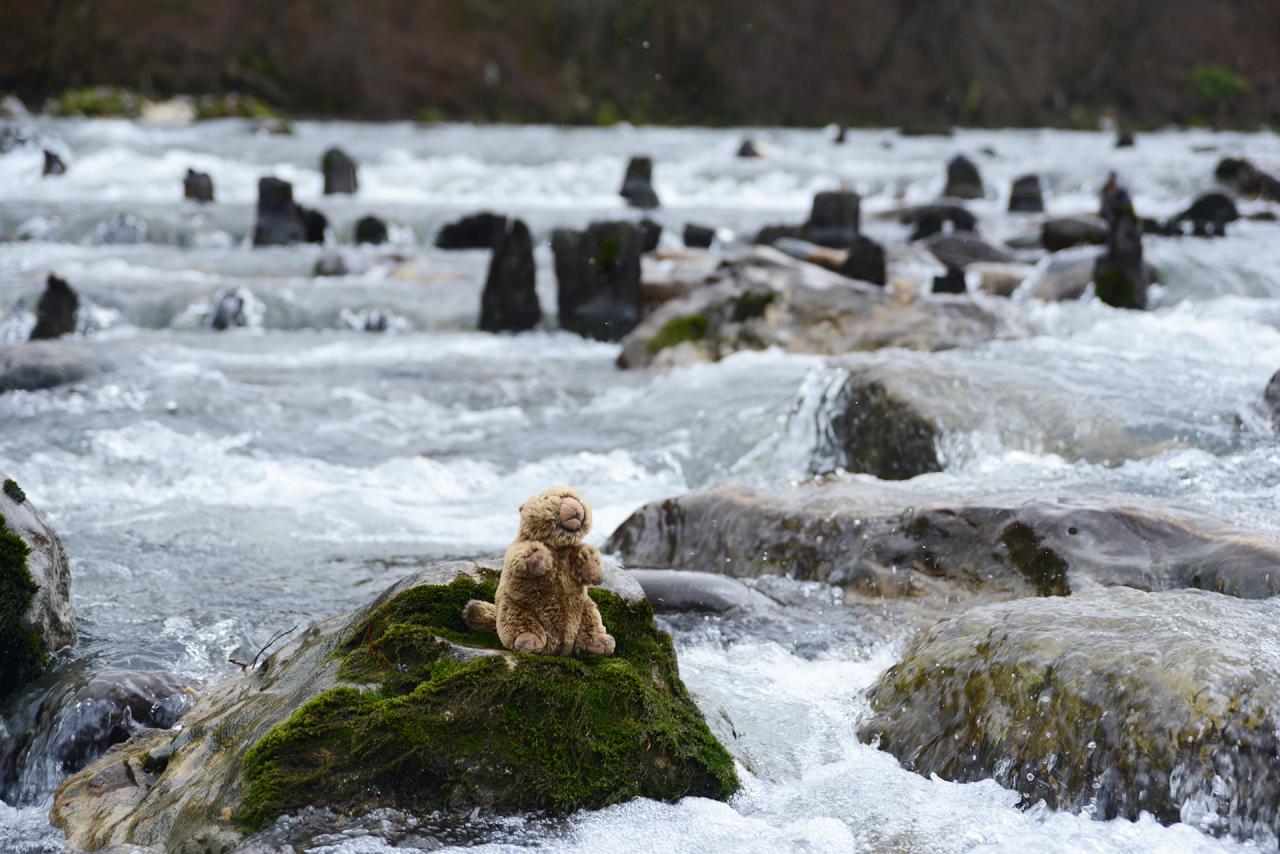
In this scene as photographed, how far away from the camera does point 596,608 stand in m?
3.41

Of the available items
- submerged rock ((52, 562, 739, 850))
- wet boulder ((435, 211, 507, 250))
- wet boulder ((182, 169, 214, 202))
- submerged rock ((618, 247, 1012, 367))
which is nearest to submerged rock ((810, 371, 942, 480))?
submerged rock ((618, 247, 1012, 367))

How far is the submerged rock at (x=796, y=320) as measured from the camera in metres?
10.7

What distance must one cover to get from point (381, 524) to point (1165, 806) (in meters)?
4.77

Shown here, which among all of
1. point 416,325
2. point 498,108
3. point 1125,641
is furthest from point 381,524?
point 498,108

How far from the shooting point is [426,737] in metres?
3.11

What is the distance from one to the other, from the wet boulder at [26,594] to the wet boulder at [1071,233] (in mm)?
14497

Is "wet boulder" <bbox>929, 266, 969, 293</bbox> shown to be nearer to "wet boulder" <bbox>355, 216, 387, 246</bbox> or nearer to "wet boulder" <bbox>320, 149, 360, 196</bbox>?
"wet boulder" <bbox>355, 216, 387, 246</bbox>

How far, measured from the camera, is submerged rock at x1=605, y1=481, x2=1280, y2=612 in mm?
4812

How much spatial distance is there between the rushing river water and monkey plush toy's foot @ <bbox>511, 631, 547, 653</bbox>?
1.40ft

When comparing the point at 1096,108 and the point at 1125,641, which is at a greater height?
the point at 1096,108

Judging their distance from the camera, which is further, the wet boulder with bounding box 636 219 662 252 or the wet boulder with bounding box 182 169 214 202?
the wet boulder with bounding box 182 169 214 202

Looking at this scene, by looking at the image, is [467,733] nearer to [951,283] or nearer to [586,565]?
[586,565]

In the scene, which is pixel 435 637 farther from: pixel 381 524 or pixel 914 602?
pixel 381 524

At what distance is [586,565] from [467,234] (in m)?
16.1
